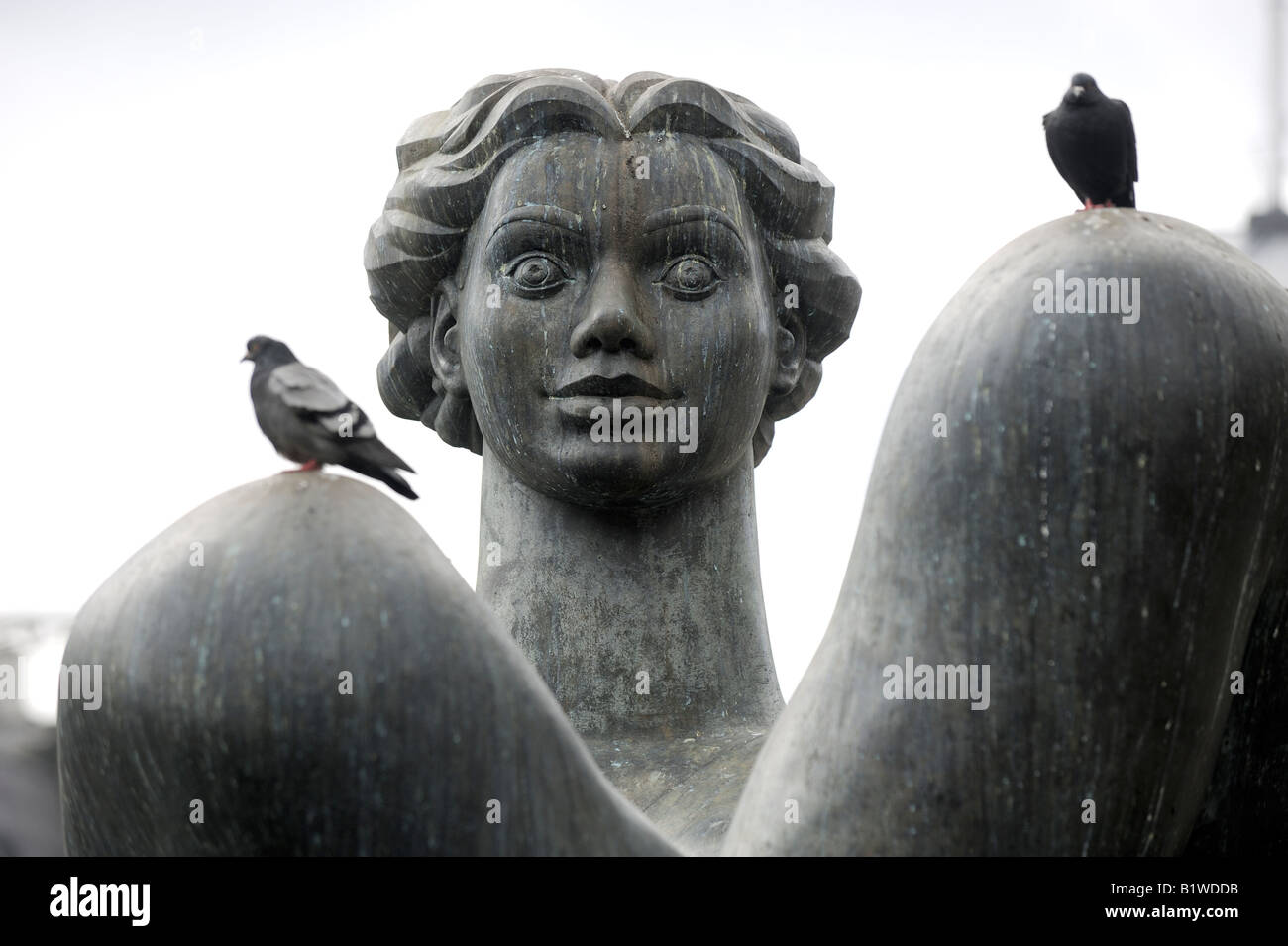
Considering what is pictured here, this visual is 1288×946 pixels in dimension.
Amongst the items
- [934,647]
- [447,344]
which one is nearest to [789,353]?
[447,344]

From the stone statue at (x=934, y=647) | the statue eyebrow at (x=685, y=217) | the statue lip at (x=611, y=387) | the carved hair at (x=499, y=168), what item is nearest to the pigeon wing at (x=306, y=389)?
the stone statue at (x=934, y=647)

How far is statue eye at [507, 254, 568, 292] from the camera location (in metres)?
8.84

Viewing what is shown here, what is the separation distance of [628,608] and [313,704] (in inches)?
107

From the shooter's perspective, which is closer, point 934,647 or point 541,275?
Answer: point 934,647

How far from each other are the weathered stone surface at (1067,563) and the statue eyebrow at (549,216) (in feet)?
6.79

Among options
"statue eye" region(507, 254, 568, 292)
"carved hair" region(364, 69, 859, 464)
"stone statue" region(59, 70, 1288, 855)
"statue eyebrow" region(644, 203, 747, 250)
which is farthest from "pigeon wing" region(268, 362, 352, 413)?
"carved hair" region(364, 69, 859, 464)

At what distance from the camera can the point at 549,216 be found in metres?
8.81

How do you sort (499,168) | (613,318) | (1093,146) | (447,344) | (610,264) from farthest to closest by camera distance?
(447,344) → (499,168) → (610,264) → (613,318) → (1093,146)

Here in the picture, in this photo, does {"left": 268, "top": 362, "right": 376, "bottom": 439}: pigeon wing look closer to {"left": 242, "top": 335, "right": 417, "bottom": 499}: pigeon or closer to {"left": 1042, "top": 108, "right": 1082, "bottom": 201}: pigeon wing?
{"left": 242, "top": 335, "right": 417, "bottom": 499}: pigeon

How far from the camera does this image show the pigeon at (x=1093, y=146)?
25.1ft

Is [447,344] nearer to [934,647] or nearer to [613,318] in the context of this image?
[613,318]

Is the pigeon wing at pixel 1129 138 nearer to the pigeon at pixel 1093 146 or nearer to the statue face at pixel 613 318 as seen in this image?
the pigeon at pixel 1093 146

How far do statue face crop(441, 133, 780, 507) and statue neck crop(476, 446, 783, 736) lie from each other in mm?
213
